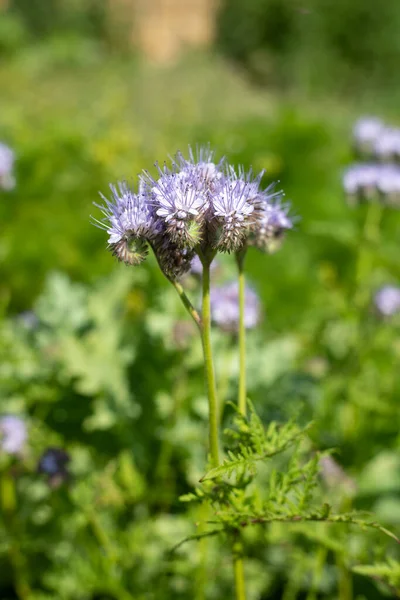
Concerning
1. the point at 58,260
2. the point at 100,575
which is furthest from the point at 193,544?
the point at 58,260

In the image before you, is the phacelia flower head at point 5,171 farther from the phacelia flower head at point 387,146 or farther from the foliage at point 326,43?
the foliage at point 326,43

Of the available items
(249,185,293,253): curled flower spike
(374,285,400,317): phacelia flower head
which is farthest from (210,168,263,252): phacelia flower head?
(374,285,400,317): phacelia flower head

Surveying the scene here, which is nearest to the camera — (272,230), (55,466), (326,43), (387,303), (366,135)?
(272,230)

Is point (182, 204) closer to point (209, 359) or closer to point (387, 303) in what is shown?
point (209, 359)

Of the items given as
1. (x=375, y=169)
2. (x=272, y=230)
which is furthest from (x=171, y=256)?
(x=375, y=169)

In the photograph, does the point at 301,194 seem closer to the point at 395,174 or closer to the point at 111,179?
the point at 111,179

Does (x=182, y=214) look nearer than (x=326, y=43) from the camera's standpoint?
Yes

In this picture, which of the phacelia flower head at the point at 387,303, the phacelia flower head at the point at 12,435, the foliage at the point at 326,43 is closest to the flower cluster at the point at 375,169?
the phacelia flower head at the point at 387,303
